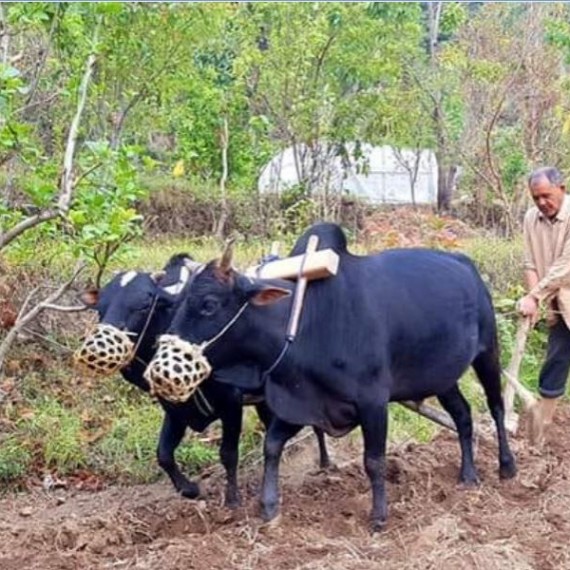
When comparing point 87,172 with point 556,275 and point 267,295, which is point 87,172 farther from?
point 556,275

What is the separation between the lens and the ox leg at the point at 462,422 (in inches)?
267

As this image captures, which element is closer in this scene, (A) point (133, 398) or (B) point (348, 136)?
(A) point (133, 398)

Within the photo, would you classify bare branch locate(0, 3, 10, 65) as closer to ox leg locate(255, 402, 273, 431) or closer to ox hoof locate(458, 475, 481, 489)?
ox leg locate(255, 402, 273, 431)

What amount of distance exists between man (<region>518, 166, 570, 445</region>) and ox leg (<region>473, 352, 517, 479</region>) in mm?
366

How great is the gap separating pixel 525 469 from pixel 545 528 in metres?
1.36

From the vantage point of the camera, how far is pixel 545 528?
562 centimetres

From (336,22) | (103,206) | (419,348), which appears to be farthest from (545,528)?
(336,22)

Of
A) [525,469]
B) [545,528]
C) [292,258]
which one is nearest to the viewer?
[545,528]

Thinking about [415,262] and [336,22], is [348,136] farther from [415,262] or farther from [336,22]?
[415,262]

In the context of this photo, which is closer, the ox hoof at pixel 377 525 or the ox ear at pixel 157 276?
the ox hoof at pixel 377 525

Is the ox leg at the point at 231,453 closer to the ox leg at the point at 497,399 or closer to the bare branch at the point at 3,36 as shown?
the ox leg at the point at 497,399

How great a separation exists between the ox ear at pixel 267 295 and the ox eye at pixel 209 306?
0.18 metres

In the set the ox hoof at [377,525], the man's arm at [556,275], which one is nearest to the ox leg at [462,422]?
the man's arm at [556,275]

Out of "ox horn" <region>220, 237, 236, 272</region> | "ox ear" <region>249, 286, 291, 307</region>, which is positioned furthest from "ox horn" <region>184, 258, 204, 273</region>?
"ox ear" <region>249, 286, 291, 307</region>
